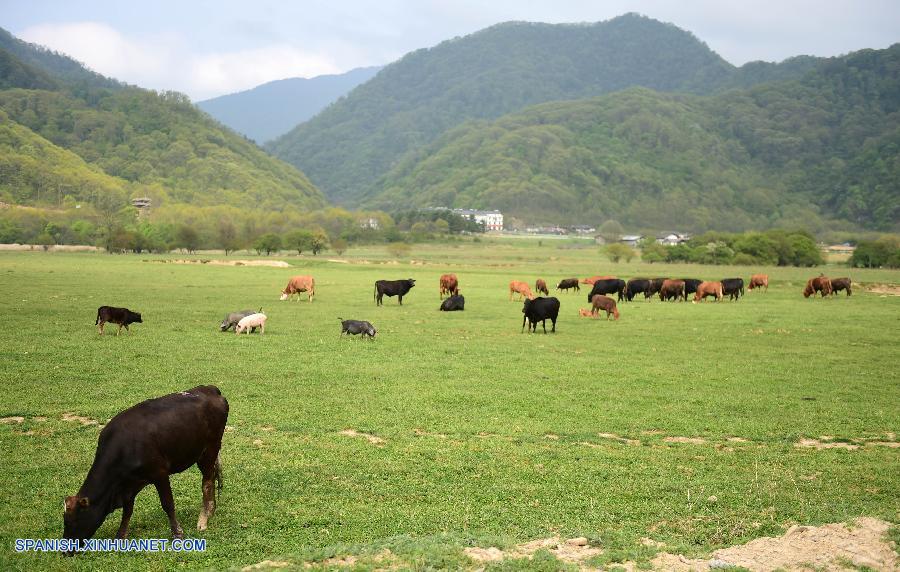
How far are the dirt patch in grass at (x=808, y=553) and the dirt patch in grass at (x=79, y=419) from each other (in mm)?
9365

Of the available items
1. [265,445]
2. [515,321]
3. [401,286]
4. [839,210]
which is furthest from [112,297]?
[839,210]

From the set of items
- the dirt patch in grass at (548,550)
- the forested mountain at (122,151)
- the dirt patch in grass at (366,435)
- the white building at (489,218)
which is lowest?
the dirt patch in grass at (366,435)

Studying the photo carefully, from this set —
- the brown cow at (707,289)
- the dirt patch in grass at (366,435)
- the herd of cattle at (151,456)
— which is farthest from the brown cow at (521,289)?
the herd of cattle at (151,456)

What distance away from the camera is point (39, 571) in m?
7.00

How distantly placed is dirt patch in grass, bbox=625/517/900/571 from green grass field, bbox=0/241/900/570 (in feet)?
1.03

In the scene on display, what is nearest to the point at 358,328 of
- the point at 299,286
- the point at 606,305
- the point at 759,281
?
the point at 606,305

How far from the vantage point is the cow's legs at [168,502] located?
7637mm

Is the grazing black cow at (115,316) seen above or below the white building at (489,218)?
below

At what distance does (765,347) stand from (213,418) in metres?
19.8

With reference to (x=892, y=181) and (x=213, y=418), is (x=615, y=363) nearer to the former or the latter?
(x=213, y=418)

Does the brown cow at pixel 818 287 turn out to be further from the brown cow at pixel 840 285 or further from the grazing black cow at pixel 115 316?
the grazing black cow at pixel 115 316

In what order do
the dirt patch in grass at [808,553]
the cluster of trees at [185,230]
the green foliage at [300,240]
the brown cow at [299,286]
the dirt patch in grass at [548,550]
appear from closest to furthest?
the dirt patch in grass at [808,553] → the dirt patch in grass at [548,550] → the brown cow at [299,286] → the cluster of trees at [185,230] → the green foliage at [300,240]

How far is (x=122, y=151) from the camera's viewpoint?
164 m

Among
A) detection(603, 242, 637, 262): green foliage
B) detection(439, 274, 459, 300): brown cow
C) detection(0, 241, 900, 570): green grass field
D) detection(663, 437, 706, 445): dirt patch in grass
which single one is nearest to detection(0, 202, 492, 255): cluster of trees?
detection(603, 242, 637, 262): green foliage
